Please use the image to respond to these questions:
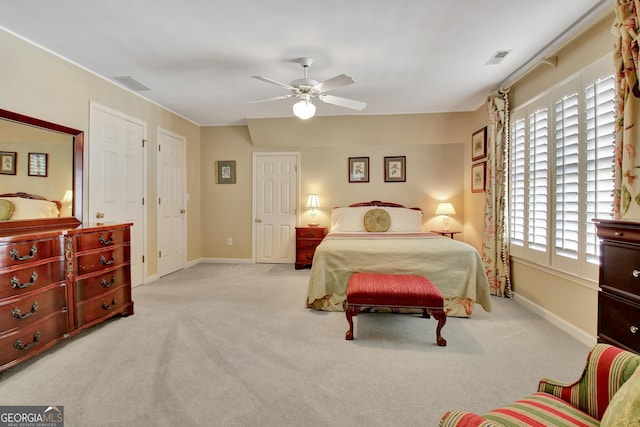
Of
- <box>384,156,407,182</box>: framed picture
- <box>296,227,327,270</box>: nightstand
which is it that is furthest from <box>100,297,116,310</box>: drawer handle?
<box>384,156,407,182</box>: framed picture

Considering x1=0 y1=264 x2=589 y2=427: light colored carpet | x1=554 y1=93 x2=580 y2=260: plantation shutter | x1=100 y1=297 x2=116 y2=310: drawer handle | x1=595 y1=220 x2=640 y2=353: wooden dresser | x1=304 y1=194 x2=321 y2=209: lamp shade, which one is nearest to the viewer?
x1=595 y1=220 x2=640 y2=353: wooden dresser

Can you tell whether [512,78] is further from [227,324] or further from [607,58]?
[227,324]

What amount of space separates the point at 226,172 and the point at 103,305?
11.3 feet

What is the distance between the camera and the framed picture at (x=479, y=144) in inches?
174

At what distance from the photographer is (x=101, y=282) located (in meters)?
2.75

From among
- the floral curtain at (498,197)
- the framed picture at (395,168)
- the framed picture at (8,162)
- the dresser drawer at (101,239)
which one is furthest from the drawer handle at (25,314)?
the framed picture at (395,168)

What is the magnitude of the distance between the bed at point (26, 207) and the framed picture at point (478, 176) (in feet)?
17.4

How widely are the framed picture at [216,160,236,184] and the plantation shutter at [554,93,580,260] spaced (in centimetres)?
493

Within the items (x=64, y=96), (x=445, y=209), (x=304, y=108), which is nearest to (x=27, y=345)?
(x=64, y=96)

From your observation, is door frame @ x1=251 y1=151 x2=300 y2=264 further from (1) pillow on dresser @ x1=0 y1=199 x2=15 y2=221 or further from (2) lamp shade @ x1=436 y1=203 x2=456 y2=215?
(1) pillow on dresser @ x1=0 y1=199 x2=15 y2=221

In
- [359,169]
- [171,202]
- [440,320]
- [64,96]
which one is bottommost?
[440,320]

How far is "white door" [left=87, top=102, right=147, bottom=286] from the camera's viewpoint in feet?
11.3

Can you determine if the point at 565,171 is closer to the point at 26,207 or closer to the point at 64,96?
the point at 26,207

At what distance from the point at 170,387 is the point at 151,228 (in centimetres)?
309
